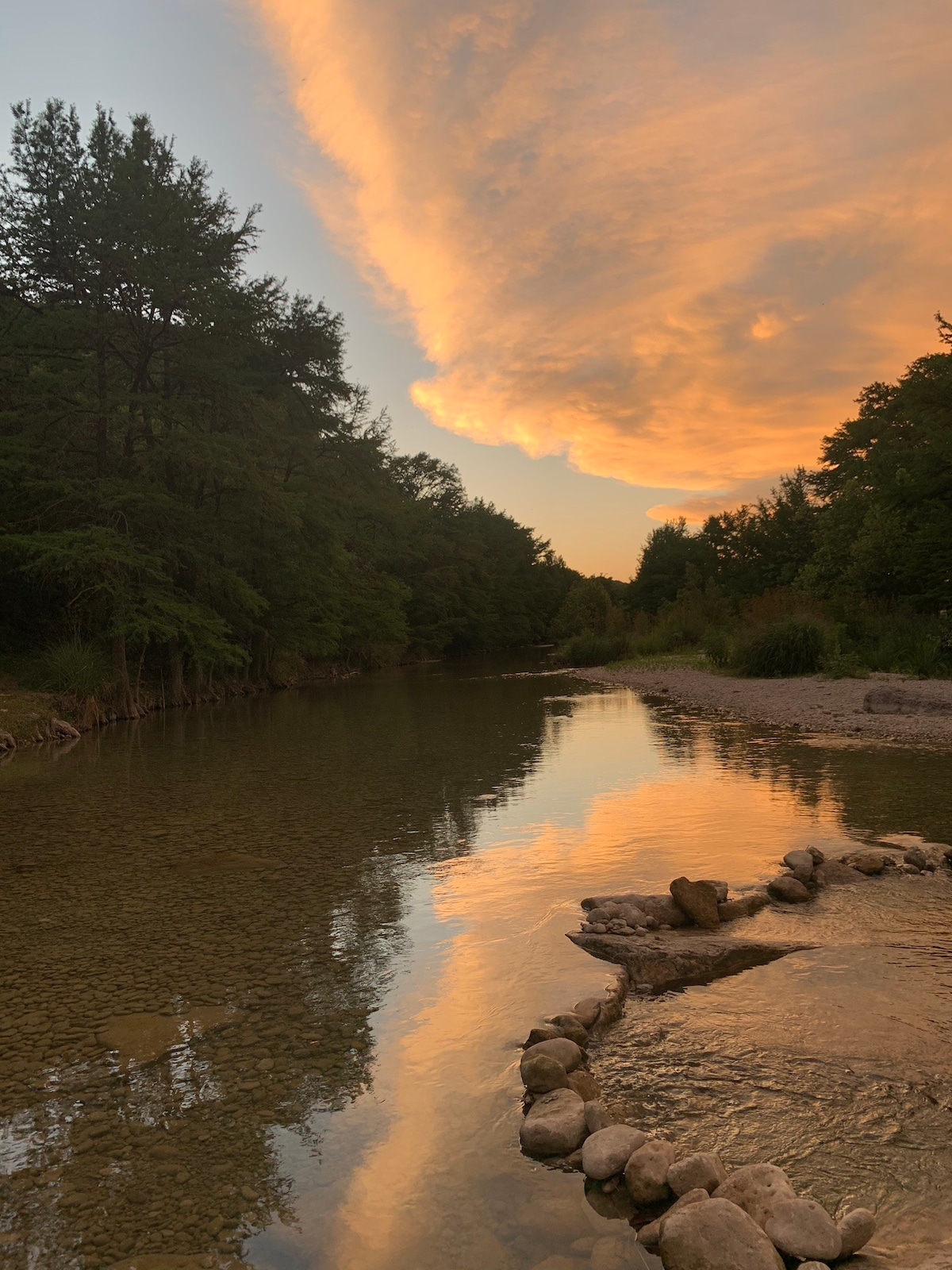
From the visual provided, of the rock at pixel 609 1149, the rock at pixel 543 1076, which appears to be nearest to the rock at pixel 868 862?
the rock at pixel 543 1076

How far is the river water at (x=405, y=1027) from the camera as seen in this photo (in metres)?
2.59

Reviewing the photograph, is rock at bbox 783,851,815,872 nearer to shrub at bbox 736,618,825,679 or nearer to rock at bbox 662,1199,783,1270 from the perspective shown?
rock at bbox 662,1199,783,1270

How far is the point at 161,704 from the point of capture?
22844mm

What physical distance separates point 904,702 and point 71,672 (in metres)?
16.7

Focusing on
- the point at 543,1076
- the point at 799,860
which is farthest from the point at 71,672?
the point at 543,1076

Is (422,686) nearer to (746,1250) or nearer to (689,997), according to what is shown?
(689,997)

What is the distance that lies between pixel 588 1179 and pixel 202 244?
896 inches

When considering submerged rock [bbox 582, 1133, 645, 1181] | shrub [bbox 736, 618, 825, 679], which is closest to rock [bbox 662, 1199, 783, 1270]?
submerged rock [bbox 582, 1133, 645, 1181]

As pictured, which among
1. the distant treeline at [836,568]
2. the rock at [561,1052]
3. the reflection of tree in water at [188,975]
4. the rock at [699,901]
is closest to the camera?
the reflection of tree in water at [188,975]

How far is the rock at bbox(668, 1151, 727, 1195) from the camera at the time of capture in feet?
8.41

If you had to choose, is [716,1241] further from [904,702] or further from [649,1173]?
[904,702]

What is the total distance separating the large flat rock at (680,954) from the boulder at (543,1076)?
48.2 inches

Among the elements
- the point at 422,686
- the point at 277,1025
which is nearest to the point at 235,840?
the point at 277,1025

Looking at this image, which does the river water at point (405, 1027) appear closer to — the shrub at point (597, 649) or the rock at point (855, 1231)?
the rock at point (855, 1231)
